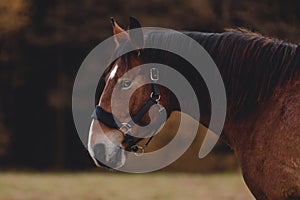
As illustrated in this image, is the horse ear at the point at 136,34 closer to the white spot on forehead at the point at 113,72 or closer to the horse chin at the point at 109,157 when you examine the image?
the white spot on forehead at the point at 113,72

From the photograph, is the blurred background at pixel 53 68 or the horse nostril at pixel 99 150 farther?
the blurred background at pixel 53 68

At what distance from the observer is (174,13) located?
16.7 meters

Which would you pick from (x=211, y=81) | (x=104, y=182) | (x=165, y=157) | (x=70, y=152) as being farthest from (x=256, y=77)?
(x=70, y=152)

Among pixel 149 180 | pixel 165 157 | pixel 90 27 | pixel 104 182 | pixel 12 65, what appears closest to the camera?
pixel 104 182

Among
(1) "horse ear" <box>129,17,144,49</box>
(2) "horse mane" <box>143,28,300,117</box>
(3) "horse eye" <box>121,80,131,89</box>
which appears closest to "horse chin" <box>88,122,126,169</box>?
(3) "horse eye" <box>121,80,131,89</box>

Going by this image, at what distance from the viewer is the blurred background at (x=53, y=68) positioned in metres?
17.3

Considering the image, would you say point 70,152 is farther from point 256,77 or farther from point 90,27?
point 256,77

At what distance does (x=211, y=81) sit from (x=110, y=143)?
84 cm

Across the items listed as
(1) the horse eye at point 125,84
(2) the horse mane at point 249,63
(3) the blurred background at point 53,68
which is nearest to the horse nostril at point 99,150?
(1) the horse eye at point 125,84

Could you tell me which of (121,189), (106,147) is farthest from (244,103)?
(121,189)

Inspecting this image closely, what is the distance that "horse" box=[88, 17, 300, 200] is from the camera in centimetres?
406

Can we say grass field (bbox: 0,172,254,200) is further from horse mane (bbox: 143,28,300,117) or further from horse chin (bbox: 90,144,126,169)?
horse mane (bbox: 143,28,300,117)

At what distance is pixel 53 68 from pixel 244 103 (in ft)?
52.5

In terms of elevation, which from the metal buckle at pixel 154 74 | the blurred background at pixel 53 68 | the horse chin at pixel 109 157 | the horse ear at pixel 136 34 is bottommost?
the blurred background at pixel 53 68
